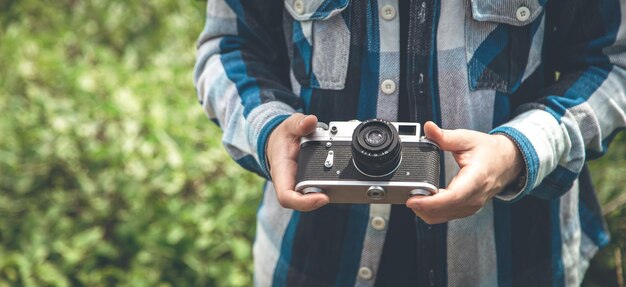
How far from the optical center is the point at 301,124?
142cm

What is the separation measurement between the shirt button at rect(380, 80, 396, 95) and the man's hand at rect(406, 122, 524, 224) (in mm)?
183

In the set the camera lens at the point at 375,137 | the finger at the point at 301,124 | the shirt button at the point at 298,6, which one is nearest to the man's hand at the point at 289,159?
the finger at the point at 301,124

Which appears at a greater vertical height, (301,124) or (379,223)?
(301,124)

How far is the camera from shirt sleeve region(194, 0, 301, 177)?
1.61 metres

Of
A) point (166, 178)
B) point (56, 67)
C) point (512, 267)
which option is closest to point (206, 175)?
point (166, 178)

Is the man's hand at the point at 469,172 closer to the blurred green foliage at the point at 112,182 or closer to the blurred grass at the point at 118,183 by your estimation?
the blurred grass at the point at 118,183

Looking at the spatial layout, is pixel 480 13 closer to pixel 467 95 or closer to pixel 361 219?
pixel 467 95

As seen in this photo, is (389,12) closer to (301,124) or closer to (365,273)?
(301,124)

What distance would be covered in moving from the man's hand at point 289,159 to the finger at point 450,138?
0.68ft

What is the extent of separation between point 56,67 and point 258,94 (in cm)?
229

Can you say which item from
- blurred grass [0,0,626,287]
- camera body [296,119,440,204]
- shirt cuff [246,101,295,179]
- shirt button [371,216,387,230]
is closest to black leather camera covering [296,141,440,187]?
camera body [296,119,440,204]

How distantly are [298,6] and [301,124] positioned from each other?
0.28 m

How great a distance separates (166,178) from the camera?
304 cm

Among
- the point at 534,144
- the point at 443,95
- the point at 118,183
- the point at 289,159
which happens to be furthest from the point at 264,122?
the point at 118,183
